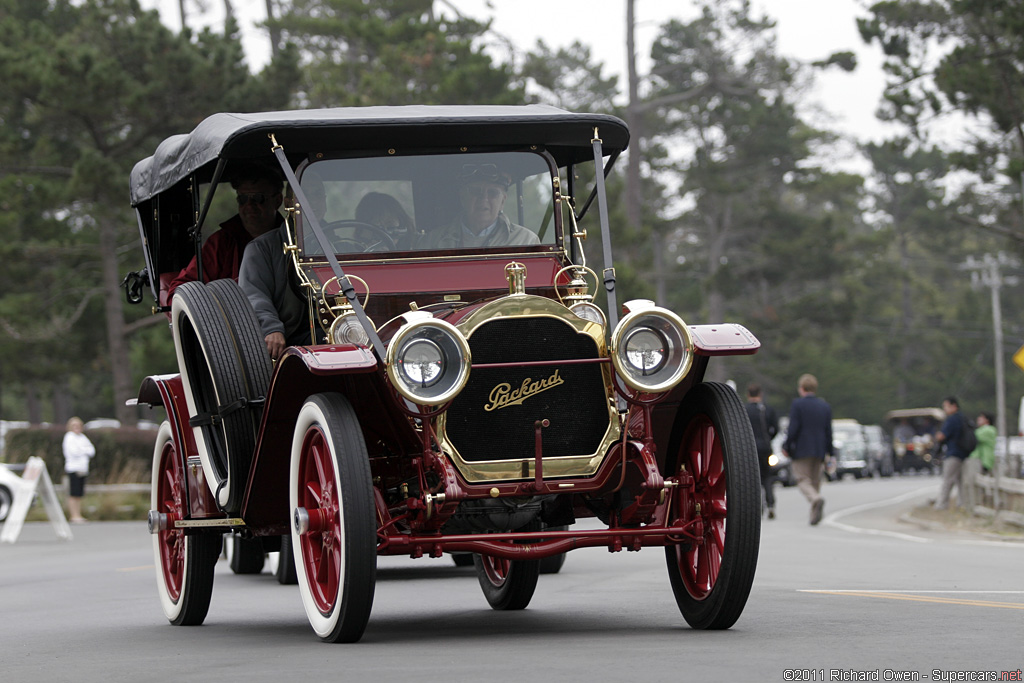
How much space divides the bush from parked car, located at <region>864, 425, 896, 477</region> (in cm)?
3331

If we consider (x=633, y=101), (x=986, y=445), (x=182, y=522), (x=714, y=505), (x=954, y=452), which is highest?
(x=633, y=101)

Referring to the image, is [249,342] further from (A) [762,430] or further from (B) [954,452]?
(B) [954,452]

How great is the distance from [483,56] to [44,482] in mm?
22914

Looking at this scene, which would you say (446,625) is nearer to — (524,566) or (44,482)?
(524,566)

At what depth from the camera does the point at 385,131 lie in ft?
26.9

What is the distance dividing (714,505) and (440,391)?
1.43 m

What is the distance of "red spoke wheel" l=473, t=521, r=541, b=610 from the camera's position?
8859 millimetres

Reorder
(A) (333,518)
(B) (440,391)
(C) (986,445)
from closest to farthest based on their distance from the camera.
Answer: (B) (440,391) < (A) (333,518) < (C) (986,445)

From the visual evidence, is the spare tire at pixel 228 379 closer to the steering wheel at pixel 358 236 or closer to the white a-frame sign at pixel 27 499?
the steering wheel at pixel 358 236

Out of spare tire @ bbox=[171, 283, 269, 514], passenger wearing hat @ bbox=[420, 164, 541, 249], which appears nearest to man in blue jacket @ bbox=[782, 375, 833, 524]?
passenger wearing hat @ bbox=[420, 164, 541, 249]

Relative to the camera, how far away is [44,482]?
864 inches

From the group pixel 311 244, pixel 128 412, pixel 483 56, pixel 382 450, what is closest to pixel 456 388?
pixel 382 450

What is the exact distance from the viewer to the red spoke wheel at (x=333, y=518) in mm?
6488

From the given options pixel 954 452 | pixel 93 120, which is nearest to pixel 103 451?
pixel 93 120
